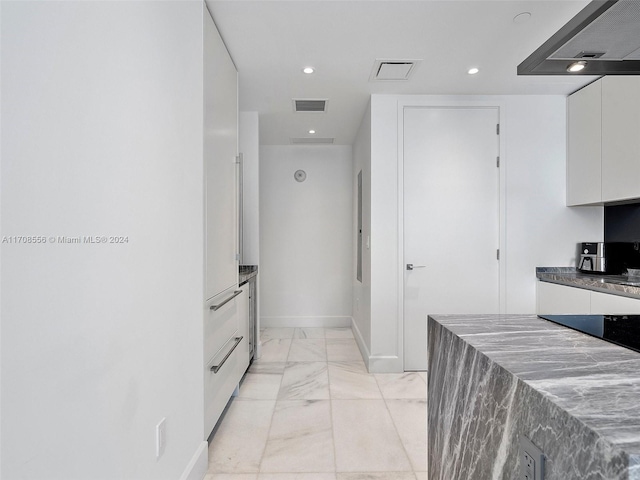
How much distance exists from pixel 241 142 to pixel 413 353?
8.51 ft

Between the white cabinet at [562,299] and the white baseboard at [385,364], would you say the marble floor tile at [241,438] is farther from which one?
the white cabinet at [562,299]

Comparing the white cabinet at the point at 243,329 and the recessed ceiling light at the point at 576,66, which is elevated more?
the recessed ceiling light at the point at 576,66

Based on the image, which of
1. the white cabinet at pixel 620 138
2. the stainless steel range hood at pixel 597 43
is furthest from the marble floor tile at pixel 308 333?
the stainless steel range hood at pixel 597 43

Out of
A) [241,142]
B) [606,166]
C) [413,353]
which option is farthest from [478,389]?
[241,142]

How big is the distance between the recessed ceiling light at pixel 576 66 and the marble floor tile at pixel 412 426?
1885 mm

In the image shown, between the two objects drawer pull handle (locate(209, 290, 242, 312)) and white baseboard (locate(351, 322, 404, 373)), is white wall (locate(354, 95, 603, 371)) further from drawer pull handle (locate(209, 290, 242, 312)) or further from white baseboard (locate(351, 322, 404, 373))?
drawer pull handle (locate(209, 290, 242, 312))

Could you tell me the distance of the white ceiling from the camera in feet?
6.82

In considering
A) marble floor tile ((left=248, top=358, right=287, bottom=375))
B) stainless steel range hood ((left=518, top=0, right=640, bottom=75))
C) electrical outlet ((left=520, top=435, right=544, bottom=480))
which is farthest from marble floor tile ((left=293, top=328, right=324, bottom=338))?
electrical outlet ((left=520, top=435, right=544, bottom=480))

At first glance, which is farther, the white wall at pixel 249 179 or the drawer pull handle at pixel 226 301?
the white wall at pixel 249 179

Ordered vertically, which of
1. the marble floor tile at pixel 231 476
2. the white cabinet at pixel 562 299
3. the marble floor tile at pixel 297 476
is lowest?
the marble floor tile at pixel 231 476
